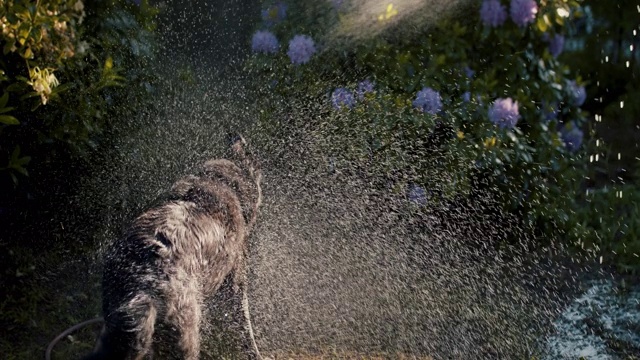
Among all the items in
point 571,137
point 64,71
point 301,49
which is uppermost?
point 64,71

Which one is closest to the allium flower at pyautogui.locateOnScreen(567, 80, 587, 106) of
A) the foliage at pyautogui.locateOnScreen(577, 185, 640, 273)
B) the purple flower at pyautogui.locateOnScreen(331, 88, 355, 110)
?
the foliage at pyautogui.locateOnScreen(577, 185, 640, 273)

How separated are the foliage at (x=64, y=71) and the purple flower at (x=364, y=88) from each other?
1.49 metres

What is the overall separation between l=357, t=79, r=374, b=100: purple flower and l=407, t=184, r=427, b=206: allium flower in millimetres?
742

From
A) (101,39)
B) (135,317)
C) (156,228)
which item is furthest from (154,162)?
(135,317)

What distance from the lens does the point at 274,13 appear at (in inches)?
217

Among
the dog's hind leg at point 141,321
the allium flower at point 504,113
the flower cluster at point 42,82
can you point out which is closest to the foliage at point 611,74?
the allium flower at point 504,113

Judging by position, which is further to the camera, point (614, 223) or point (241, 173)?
point (614, 223)

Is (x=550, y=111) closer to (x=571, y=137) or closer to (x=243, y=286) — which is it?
(x=571, y=137)

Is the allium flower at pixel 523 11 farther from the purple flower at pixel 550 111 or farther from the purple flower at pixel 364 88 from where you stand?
the purple flower at pixel 364 88

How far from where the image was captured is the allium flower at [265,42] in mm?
5379

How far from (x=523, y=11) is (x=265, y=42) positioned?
1.85 metres

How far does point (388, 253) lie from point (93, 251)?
2036 millimetres

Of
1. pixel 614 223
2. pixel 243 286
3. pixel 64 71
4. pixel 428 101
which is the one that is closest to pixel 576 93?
pixel 614 223

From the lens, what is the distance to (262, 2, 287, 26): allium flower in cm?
552
